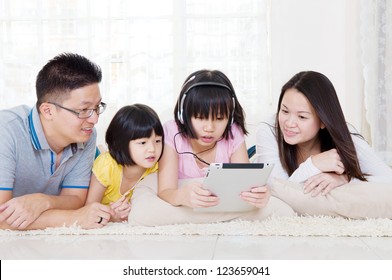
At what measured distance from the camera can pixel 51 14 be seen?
4.73 m

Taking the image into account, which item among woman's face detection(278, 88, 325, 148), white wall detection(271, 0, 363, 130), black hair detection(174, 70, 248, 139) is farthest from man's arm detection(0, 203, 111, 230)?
white wall detection(271, 0, 363, 130)

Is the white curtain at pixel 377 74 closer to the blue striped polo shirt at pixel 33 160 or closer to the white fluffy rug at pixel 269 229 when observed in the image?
the white fluffy rug at pixel 269 229

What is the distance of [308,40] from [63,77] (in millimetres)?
3011

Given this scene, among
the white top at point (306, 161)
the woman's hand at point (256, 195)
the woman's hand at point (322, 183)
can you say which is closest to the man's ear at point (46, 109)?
the woman's hand at point (256, 195)

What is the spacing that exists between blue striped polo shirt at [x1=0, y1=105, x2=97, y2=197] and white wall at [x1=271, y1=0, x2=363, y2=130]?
274cm

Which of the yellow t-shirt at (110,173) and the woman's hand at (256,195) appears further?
the yellow t-shirt at (110,173)

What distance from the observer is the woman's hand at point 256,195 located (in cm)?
185

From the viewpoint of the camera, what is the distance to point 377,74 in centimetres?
407

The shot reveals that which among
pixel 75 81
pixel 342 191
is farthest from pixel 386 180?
pixel 75 81

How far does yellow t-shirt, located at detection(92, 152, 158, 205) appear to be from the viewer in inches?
87.0

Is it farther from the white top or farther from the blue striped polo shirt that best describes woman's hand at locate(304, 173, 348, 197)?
the blue striped polo shirt

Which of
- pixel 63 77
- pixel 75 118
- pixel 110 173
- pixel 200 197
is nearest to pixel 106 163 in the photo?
pixel 110 173

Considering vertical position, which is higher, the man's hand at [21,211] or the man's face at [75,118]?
the man's face at [75,118]

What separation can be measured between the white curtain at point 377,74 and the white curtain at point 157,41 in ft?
2.89
